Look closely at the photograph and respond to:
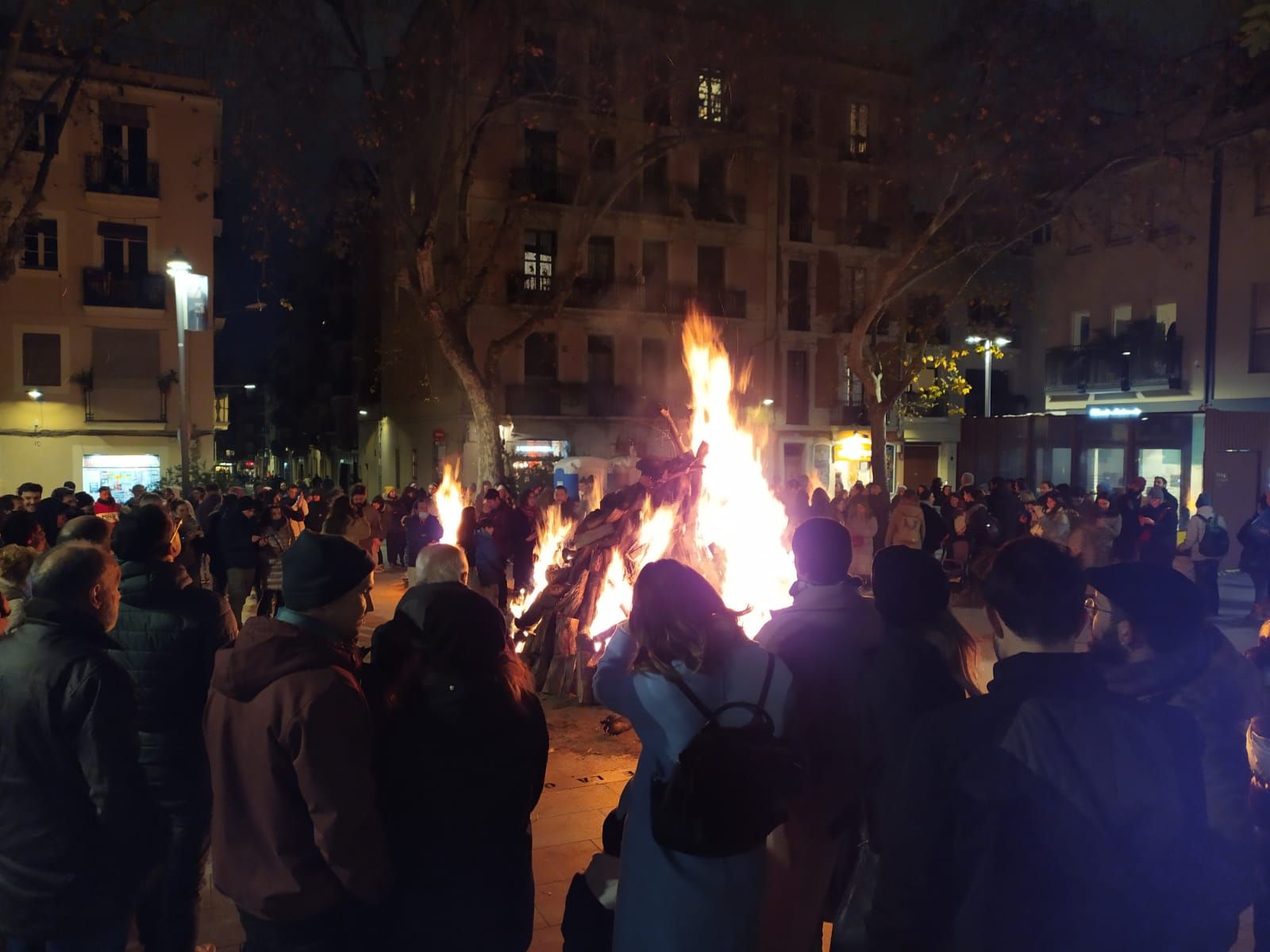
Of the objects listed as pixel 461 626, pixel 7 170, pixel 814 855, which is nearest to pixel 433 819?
pixel 461 626

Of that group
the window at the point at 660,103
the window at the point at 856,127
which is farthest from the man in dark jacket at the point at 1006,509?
the window at the point at 856,127

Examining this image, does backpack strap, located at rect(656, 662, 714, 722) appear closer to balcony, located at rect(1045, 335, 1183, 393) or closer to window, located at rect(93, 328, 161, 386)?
balcony, located at rect(1045, 335, 1183, 393)

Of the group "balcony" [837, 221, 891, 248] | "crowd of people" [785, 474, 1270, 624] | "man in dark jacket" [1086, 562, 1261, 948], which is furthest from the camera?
"balcony" [837, 221, 891, 248]

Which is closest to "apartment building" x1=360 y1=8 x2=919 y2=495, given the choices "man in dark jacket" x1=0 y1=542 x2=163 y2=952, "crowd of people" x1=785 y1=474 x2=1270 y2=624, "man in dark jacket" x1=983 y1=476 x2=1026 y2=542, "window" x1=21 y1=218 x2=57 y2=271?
"window" x1=21 y1=218 x2=57 y2=271

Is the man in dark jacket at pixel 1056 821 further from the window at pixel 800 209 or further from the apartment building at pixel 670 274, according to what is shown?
the window at pixel 800 209

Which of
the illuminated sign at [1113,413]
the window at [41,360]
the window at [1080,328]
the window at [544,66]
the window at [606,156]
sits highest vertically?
the window at [544,66]

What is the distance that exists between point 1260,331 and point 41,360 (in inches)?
1265

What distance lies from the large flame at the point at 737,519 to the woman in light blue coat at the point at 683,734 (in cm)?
615

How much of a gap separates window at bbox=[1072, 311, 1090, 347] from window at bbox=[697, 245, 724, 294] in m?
12.2

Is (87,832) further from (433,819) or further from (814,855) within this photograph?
(814,855)

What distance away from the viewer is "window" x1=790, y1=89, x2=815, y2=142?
33.7 metres

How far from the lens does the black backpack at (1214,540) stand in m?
11.1

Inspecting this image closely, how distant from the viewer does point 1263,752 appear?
11.0ft

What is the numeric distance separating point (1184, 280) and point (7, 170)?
2603cm
